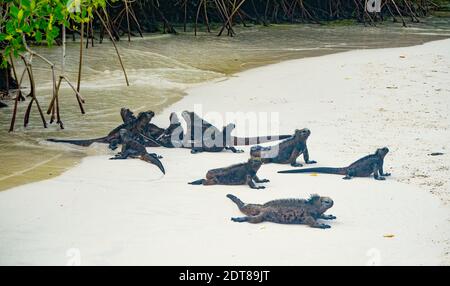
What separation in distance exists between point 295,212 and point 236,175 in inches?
38.7

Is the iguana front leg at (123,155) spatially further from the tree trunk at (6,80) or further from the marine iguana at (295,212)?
the tree trunk at (6,80)

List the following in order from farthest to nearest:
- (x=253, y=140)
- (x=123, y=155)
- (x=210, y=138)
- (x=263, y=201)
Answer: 1. (x=253, y=140)
2. (x=210, y=138)
3. (x=123, y=155)
4. (x=263, y=201)

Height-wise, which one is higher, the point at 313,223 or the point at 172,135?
the point at 313,223

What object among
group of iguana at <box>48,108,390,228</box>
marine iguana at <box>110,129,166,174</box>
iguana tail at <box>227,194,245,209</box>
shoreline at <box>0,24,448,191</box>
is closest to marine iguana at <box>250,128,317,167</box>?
group of iguana at <box>48,108,390,228</box>

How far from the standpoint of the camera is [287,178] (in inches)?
263

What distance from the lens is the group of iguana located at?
5512mm

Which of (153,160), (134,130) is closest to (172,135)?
(134,130)

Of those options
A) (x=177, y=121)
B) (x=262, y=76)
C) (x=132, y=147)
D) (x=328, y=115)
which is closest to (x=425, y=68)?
(x=262, y=76)

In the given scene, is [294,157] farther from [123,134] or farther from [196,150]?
[123,134]

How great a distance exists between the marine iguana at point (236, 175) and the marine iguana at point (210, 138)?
1.06 metres

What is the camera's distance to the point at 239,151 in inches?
296

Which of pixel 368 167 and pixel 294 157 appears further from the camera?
pixel 294 157

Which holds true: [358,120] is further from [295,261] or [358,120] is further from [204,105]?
[295,261]

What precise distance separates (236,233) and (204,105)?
4073 millimetres
